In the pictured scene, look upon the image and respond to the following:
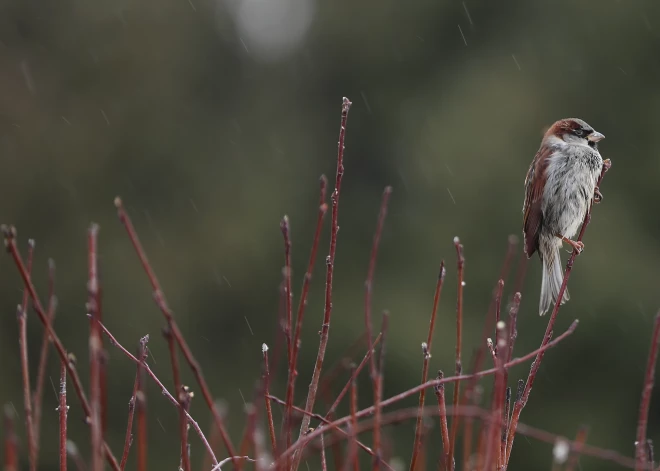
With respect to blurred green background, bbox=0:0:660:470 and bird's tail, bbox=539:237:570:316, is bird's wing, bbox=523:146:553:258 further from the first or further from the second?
blurred green background, bbox=0:0:660:470

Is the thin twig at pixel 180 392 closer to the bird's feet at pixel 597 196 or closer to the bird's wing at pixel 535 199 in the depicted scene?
the bird's feet at pixel 597 196

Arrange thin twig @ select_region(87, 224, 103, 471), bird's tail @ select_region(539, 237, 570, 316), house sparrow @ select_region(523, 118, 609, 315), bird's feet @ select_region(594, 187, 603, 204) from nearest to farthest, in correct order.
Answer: thin twig @ select_region(87, 224, 103, 471)
bird's feet @ select_region(594, 187, 603, 204)
bird's tail @ select_region(539, 237, 570, 316)
house sparrow @ select_region(523, 118, 609, 315)

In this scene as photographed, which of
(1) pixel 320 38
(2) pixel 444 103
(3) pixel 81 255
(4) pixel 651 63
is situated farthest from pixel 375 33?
(3) pixel 81 255

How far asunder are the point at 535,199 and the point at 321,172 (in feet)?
37.2

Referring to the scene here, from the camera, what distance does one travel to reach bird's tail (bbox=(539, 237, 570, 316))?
357 centimetres

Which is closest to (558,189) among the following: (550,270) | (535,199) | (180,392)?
(535,199)

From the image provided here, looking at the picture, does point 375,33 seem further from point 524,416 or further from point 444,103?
point 524,416

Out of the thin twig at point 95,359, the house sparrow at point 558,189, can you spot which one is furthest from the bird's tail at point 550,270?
the thin twig at point 95,359

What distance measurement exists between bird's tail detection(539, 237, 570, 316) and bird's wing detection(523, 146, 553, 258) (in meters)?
0.06

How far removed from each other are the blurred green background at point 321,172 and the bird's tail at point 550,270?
8.19 m

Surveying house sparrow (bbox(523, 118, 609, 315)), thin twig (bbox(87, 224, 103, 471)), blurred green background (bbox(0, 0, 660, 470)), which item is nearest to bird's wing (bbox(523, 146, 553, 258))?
house sparrow (bbox(523, 118, 609, 315))

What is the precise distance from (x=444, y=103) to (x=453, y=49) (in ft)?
5.00

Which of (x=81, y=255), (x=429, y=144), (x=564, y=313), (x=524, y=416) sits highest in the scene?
(x=429, y=144)

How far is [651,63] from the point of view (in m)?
14.3
